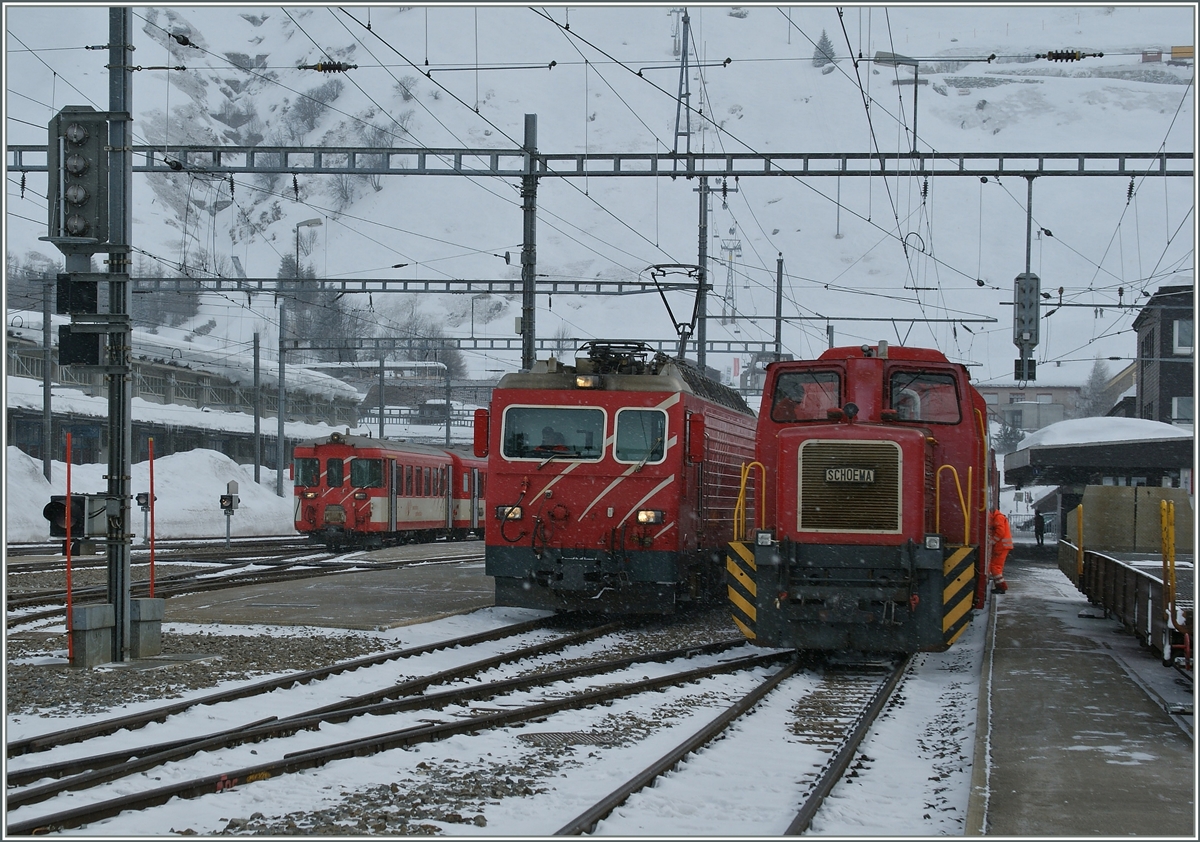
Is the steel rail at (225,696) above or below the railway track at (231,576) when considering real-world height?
above

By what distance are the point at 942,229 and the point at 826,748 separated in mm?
191980

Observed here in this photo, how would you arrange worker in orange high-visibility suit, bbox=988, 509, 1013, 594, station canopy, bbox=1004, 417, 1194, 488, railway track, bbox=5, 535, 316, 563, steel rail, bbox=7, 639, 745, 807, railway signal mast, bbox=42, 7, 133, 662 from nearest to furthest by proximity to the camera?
1. steel rail, bbox=7, 639, 745, 807
2. railway signal mast, bbox=42, 7, 133, 662
3. worker in orange high-visibility suit, bbox=988, 509, 1013, 594
4. railway track, bbox=5, 535, 316, 563
5. station canopy, bbox=1004, 417, 1194, 488

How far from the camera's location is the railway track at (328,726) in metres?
7.35

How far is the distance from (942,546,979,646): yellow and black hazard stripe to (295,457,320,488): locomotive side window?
78.2 feet

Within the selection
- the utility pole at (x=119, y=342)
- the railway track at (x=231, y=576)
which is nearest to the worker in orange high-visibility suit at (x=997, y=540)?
the utility pole at (x=119, y=342)

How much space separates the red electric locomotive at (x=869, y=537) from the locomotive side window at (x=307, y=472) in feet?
72.7

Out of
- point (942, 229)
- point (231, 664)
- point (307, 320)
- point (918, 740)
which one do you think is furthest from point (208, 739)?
point (942, 229)

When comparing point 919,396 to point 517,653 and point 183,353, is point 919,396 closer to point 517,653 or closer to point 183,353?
point 517,653

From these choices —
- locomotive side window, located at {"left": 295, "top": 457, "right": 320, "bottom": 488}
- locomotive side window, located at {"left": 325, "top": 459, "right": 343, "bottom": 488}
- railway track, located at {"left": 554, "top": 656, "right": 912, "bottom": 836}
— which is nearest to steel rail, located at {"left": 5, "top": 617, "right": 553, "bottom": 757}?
railway track, located at {"left": 554, "top": 656, "right": 912, "bottom": 836}

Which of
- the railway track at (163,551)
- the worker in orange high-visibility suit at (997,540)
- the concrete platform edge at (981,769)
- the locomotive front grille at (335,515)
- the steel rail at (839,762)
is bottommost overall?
the railway track at (163,551)

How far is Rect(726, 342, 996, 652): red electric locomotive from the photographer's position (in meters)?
13.0

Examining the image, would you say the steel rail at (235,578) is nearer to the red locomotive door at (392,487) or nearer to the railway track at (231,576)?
the railway track at (231,576)

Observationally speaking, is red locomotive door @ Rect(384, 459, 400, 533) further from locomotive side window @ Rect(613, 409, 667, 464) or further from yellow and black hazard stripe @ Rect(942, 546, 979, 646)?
yellow and black hazard stripe @ Rect(942, 546, 979, 646)

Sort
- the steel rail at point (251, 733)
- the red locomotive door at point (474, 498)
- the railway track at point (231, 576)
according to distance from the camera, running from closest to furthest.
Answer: the steel rail at point (251, 733) → the railway track at point (231, 576) → the red locomotive door at point (474, 498)
